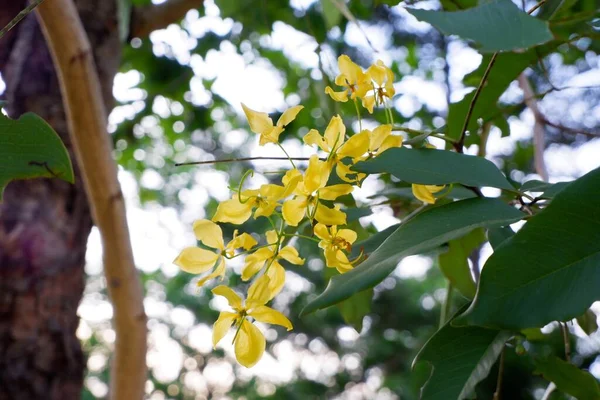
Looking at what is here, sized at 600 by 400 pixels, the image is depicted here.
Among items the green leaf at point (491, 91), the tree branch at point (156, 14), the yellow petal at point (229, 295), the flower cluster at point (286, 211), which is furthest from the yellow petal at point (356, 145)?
the tree branch at point (156, 14)

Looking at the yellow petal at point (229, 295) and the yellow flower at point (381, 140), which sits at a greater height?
the yellow flower at point (381, 140)

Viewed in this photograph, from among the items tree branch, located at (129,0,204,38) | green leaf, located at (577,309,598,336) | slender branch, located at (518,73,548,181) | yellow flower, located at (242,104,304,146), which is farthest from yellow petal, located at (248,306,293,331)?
tree branch, located at (129,0,204,38)

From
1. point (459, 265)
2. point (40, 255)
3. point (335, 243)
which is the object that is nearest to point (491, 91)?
point (459, 265)

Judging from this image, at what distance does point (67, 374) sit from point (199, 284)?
2.00ft

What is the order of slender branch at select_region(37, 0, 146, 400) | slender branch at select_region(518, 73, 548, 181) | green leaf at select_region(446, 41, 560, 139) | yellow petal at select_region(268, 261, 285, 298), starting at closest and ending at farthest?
yellow petal at select_region(268, 261, 285, 298), green leaf at select_region(446, 41, 560, 139), slender branch at select_region(37, 0, 146, 400), slender branch at select_region(518, 73, 548, 181)

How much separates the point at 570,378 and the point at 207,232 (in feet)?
0.90

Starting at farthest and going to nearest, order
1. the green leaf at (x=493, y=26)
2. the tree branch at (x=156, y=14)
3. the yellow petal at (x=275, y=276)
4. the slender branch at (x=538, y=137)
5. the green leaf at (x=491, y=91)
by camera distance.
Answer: the tree branch at (x=156, y=14) < the slender branch at (x=538, y=137) < the green leaf at (x=491, y=91) < the yellow petal at (x=275, y=276) < the green leaf at (x=493, y=26)

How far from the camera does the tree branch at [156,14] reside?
3.78ft

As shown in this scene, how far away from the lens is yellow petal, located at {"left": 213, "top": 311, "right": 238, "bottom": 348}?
0.37 m

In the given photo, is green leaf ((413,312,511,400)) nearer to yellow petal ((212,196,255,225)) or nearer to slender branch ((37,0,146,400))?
yellow petal ((212,196,255,225))

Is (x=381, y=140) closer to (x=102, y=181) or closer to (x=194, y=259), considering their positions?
(x=194, y=259)

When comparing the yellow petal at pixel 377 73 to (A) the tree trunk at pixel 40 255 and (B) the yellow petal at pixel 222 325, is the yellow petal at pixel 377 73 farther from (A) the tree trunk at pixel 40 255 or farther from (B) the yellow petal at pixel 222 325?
(A) the tree trunk at pixel 40 255

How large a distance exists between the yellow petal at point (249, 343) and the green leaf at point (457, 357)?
90 millimetres

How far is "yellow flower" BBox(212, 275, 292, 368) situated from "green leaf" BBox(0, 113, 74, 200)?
0.13 metres
